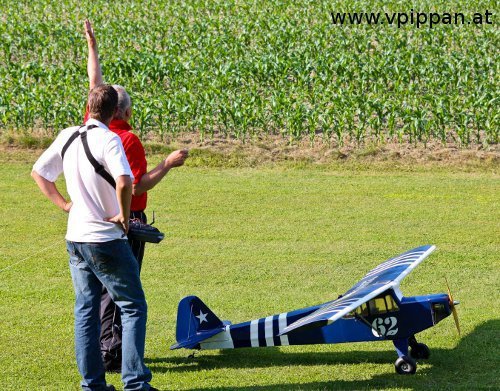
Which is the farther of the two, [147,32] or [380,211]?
→ [147,32]

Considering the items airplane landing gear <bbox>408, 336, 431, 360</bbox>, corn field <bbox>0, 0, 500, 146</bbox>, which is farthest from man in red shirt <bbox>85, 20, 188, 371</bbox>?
corn field <bbox>0, 0, 500, 146</bbox>

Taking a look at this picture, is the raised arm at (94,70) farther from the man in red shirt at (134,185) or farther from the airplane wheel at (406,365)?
the airplane wheel at (406,365)

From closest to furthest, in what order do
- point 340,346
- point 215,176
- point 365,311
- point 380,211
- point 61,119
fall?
point 365,311 → point 340,346 → point 380,211 → point 215,176 → point 61,119

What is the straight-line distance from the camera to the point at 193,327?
21.8ft

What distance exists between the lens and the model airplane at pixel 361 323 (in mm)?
6289

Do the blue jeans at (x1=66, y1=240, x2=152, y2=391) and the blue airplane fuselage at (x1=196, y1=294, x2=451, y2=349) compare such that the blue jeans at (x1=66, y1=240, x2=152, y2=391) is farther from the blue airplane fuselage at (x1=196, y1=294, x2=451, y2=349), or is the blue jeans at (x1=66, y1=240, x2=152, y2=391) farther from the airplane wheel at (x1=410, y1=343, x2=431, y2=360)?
the airplane wheel at (x1=410, y1=343, x2=431, y2=360)

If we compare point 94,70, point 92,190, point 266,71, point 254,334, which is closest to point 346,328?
point 254,334

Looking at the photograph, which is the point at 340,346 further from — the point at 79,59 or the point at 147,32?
the point at 147,32

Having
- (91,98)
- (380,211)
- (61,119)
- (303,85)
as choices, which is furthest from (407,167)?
(91,98)

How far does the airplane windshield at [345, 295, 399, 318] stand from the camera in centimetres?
628

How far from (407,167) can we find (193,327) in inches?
300

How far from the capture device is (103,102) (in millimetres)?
5535

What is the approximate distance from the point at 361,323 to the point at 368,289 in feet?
1.12

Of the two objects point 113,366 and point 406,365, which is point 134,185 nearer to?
point 113,366
